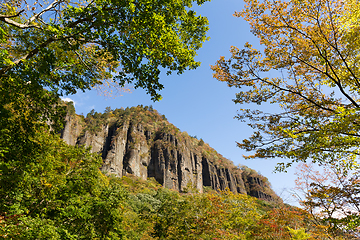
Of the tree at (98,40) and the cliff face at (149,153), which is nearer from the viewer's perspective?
the tree at (98,40)

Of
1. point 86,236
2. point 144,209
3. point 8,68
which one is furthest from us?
point 144,209

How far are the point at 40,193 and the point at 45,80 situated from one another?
14.6 ft

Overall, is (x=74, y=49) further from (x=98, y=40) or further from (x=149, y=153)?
(x=149, y=153)

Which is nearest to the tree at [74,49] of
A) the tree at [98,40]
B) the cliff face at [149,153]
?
the tree at [98,40]

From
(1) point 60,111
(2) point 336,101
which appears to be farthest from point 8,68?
(2) point 336,101

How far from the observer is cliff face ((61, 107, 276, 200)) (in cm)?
6453

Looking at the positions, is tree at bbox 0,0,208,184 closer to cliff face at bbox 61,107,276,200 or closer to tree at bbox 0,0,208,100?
tree at bbox 0,0,208,100

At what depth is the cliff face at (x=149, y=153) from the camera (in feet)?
212

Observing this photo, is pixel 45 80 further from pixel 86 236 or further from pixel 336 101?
pixel 336 101

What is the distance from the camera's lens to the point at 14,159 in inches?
245

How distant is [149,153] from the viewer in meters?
76.8

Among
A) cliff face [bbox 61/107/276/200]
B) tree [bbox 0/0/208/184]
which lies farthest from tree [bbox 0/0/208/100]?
cliff face [bbox 61/107/276/200]

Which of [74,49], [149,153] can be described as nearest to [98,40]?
[74,49]

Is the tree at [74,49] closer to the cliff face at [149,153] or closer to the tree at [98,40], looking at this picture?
the tree at [98,40]
